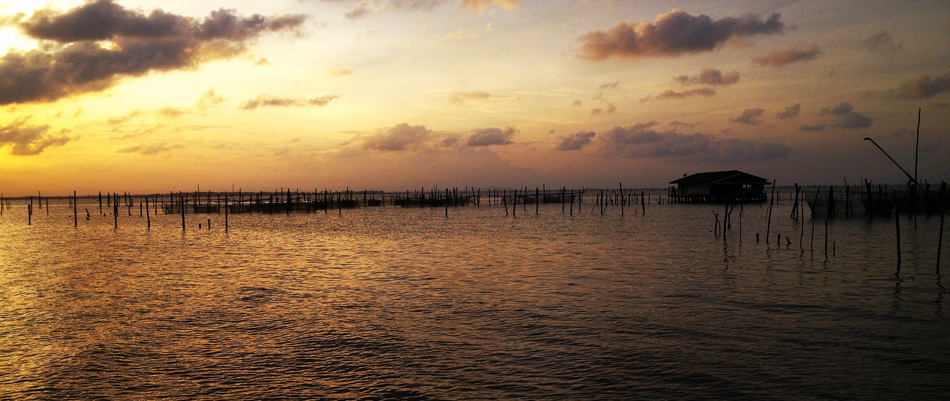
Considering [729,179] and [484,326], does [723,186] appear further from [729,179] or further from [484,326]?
[484,326]

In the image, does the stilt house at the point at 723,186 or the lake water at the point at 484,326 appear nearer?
the lake water at the point at 484,326

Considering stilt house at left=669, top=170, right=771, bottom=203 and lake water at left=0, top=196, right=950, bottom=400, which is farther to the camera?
stilt house at left=669, top=170, right=771, bottom=203

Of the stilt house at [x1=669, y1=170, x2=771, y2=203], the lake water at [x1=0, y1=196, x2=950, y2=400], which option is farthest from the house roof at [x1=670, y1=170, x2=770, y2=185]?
the lake water at [x1=0, y1=196, x2=950, y2=400]

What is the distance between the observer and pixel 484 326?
10031 mm

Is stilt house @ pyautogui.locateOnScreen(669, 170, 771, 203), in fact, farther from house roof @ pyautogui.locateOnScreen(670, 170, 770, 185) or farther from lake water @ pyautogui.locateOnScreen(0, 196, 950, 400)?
lake water @ pyautogui.locateOnScreen(0, 196, 950, 400)

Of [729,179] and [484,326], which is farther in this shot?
[729,179]

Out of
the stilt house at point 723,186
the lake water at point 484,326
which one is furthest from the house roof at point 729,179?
the lake water at point 484,326

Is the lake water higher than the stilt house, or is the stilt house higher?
the stilt house

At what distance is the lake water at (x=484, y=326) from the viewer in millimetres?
7285

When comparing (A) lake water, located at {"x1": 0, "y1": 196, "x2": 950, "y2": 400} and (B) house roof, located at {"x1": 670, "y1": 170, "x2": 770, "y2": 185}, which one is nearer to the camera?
(A) lake water, located at {"x1": 0, "y1": 196, "x2": 950, "y2": 400}

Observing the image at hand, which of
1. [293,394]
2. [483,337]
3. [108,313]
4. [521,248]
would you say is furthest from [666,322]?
[521,248]

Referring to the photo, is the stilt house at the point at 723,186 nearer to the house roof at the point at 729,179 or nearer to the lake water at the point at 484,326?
the house roof at the point at 729,179

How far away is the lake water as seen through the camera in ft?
23.9

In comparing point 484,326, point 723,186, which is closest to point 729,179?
point 723,186
